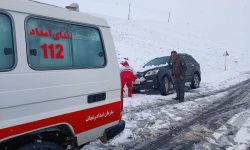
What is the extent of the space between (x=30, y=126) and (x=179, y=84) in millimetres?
7923

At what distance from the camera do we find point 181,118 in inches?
320

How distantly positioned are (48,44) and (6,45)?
0.53 metres

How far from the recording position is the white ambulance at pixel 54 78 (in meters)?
3.19

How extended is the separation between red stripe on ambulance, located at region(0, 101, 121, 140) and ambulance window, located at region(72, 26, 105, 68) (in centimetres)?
60

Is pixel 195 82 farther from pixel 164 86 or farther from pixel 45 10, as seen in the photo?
pixel 45 10

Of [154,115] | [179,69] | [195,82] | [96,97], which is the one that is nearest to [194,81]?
[195,82]

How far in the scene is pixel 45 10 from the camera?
3.60 m

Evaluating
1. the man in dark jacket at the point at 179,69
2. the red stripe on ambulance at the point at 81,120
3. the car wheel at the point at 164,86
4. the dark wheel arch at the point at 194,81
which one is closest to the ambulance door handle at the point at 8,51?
the red stripe on ambulance at the point at 81,120

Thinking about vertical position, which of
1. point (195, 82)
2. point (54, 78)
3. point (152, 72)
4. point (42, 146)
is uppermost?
point (54, 78)

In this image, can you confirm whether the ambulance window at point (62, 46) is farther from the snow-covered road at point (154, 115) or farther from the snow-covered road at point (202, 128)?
the snow-covered road at point (202, 128)

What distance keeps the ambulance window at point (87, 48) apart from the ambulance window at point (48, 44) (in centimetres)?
12

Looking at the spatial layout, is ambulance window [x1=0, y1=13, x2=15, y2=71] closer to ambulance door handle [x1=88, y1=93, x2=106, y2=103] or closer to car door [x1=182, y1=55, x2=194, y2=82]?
ambulance door handle [x1=88, y1=93, x2=106, y2=103]

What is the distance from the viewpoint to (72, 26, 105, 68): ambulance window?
3.95 m

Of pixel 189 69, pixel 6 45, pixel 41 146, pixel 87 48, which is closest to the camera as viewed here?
pixel 6 45
